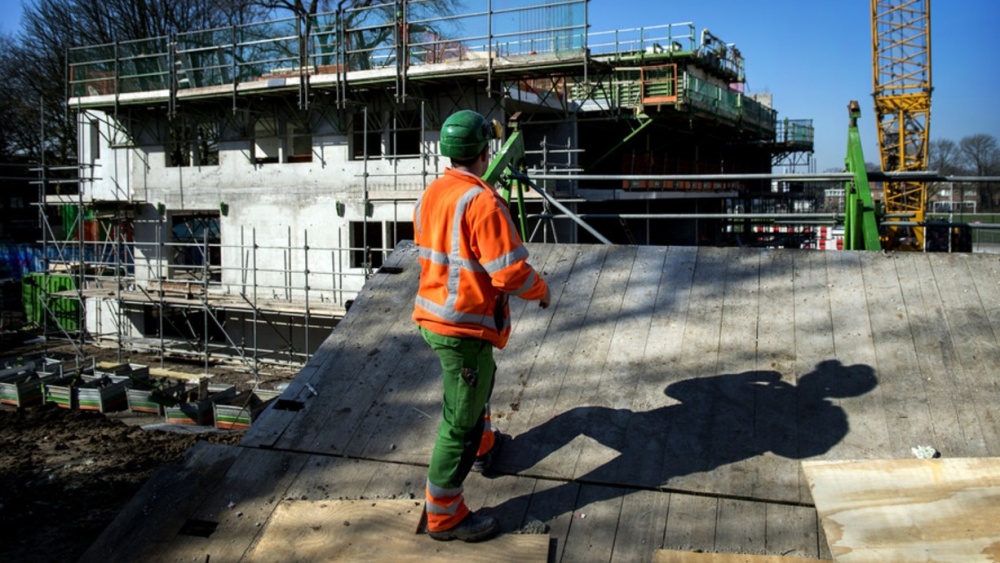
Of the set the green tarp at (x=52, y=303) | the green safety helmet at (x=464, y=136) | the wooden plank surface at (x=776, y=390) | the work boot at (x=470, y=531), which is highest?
the green safety helmet at (x=464, y=136)

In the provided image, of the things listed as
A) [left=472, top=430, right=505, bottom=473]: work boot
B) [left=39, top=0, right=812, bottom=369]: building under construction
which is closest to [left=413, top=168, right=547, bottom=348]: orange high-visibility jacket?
[left=472, top=430, right=505, bottom=473]: work boot

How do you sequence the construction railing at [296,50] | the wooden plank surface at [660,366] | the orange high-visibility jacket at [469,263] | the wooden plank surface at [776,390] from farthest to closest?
1. the construction railing at [296,50]
2. the wooden plank surface at [660,366]
3. the wooden plank surface at [776,390]
4. the orange high-visibility jacket at [469,263]

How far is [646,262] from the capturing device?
17.6 feet

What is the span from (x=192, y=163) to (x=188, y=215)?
1.79 metres

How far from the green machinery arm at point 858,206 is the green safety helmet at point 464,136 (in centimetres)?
332

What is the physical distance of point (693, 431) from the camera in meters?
3.80

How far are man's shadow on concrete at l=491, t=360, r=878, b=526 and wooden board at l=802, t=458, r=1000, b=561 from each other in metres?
0.49

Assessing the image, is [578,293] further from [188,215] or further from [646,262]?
[188,215]

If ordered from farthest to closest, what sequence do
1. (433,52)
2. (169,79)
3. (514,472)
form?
(169,79) → (433,52) → (514,472)

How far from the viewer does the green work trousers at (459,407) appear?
316 cm

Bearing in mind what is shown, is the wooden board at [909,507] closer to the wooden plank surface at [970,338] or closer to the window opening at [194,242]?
the wooden plank surface at [970,338]

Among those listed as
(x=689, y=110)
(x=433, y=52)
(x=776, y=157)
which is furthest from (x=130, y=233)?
(x=776, y=157)

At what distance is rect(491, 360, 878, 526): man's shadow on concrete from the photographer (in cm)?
357

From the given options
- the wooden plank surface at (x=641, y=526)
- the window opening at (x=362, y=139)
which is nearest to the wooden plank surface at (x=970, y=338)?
the wooden plank surface at (x=641, y=526)
